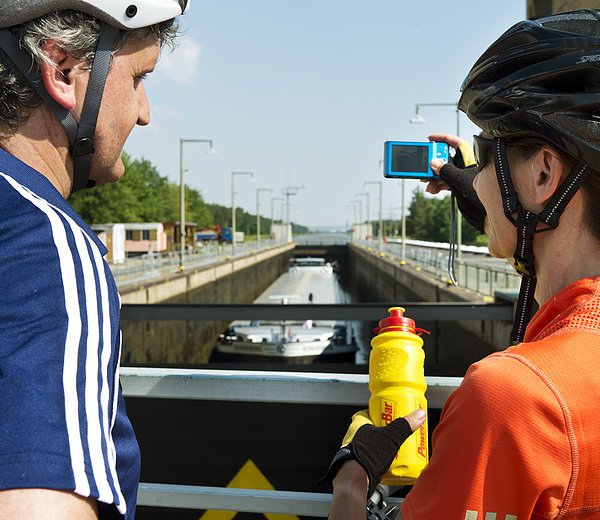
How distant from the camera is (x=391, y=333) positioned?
1812mm

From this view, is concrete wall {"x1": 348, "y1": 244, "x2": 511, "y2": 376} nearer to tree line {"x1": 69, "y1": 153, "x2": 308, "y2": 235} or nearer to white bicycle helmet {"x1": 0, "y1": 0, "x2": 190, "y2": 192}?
white bicycle helmet {"x1": 0, "y1": 0, "x2": 190, "y2": 192}

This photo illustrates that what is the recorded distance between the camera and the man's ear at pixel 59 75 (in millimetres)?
1110

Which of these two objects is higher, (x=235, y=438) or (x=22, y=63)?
(x=22, y=63)

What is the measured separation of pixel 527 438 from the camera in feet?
3.30

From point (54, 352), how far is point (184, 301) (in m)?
34.0

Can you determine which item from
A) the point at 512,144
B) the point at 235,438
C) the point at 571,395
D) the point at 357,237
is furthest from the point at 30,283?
the point at 357,237

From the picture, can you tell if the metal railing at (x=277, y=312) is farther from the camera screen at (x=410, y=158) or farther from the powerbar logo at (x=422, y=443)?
the powerbar logo at (x=422, y=443)

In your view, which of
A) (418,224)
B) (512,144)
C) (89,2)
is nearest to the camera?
(89,2)

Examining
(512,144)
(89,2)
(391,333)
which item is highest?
(89,2)

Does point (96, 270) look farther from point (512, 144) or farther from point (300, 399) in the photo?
point (300, 399)

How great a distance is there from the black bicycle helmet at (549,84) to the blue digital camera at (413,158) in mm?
618

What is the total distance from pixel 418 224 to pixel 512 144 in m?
121

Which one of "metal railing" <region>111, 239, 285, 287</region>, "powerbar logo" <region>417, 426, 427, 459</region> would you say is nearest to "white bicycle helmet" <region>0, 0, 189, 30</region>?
"powerbar logo" <region>417, 426, 427, 459</region>

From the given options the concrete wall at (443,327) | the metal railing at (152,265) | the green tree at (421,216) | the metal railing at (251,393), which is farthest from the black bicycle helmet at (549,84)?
the green tree at (421,216)
